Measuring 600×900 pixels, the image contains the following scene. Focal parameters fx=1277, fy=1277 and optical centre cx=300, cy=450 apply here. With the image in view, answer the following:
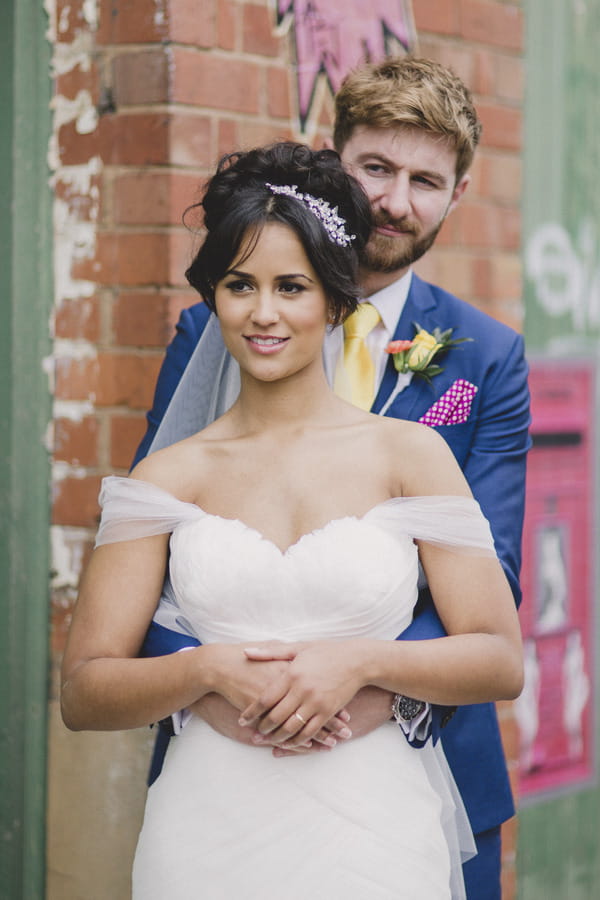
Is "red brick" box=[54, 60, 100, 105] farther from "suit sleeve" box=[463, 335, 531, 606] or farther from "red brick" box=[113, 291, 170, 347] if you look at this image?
"suit sleeve" box=[463, 335, 531, 606]

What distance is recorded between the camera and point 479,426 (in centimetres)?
280

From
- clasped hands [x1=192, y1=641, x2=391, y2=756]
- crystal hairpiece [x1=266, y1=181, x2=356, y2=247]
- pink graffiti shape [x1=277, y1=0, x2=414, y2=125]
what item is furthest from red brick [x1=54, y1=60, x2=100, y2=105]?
clasped hands [x1=192, y1=641, x2=391, y2=756]

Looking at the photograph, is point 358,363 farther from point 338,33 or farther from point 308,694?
point 338,33

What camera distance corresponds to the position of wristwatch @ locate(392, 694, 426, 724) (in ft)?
7.61

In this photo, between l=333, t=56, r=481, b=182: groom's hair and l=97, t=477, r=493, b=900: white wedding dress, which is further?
l=333, t=56, r=481, b=182: groom's hair

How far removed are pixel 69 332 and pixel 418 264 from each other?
108cm

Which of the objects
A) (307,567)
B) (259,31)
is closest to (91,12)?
(259,31)

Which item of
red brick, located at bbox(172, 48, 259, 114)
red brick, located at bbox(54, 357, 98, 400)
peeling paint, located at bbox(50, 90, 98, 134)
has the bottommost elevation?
red brick, located at bbox(54, 357, 98, 400)

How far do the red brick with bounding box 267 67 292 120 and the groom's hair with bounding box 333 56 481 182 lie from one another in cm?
50

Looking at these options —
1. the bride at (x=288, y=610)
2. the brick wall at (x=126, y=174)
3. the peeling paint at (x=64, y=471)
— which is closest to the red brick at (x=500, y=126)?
the brick wall at (x=126, y=174)

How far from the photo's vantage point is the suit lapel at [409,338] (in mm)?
2807

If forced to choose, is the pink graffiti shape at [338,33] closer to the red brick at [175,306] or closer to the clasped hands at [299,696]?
the red brick at [175,306]

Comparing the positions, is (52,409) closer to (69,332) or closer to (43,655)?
(69,332)

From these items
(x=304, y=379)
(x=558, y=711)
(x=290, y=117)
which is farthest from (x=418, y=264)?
(x=558, y=711)
